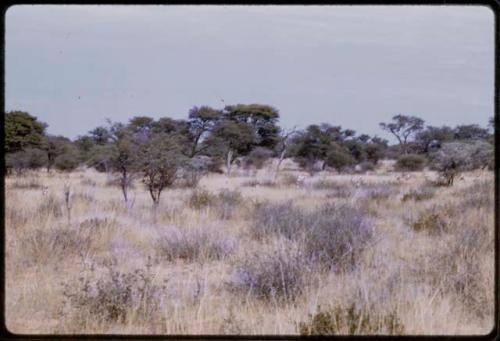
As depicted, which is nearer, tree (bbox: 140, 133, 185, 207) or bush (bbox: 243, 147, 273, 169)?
tree (bbox: 140, 133, 185, 207)

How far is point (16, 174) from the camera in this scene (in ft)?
54.0

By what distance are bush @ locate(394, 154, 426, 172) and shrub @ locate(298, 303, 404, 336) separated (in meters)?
16.3

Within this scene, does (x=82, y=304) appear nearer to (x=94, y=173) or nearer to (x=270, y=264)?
(x=270, y=264)

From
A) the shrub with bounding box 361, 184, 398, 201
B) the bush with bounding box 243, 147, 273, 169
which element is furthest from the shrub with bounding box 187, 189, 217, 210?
the bush with bounding box 243, 147, 273, 169

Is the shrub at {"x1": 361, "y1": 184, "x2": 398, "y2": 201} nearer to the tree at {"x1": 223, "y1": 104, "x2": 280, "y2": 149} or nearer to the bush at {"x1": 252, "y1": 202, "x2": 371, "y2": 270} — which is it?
the bush at {"x1": 252, "y1": 202, "x2": 371, "y2": 270}

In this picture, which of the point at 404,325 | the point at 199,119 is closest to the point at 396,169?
the point at 199,119

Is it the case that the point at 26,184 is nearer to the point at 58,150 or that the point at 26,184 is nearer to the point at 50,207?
the point at 50,207

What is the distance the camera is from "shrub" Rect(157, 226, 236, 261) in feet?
19.9

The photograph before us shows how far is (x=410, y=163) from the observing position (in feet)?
→ 67.9

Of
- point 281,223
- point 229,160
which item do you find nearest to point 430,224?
point 281,223

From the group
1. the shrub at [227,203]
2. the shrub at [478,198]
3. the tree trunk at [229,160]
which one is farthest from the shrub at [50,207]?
the tree trunk at [229,160]

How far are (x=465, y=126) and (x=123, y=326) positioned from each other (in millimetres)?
16205

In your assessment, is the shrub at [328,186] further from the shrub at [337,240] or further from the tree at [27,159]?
the tree at [27,159]

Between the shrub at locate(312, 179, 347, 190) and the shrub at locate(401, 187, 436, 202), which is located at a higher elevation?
the shrub at locate(401, 187, 436, 202)
